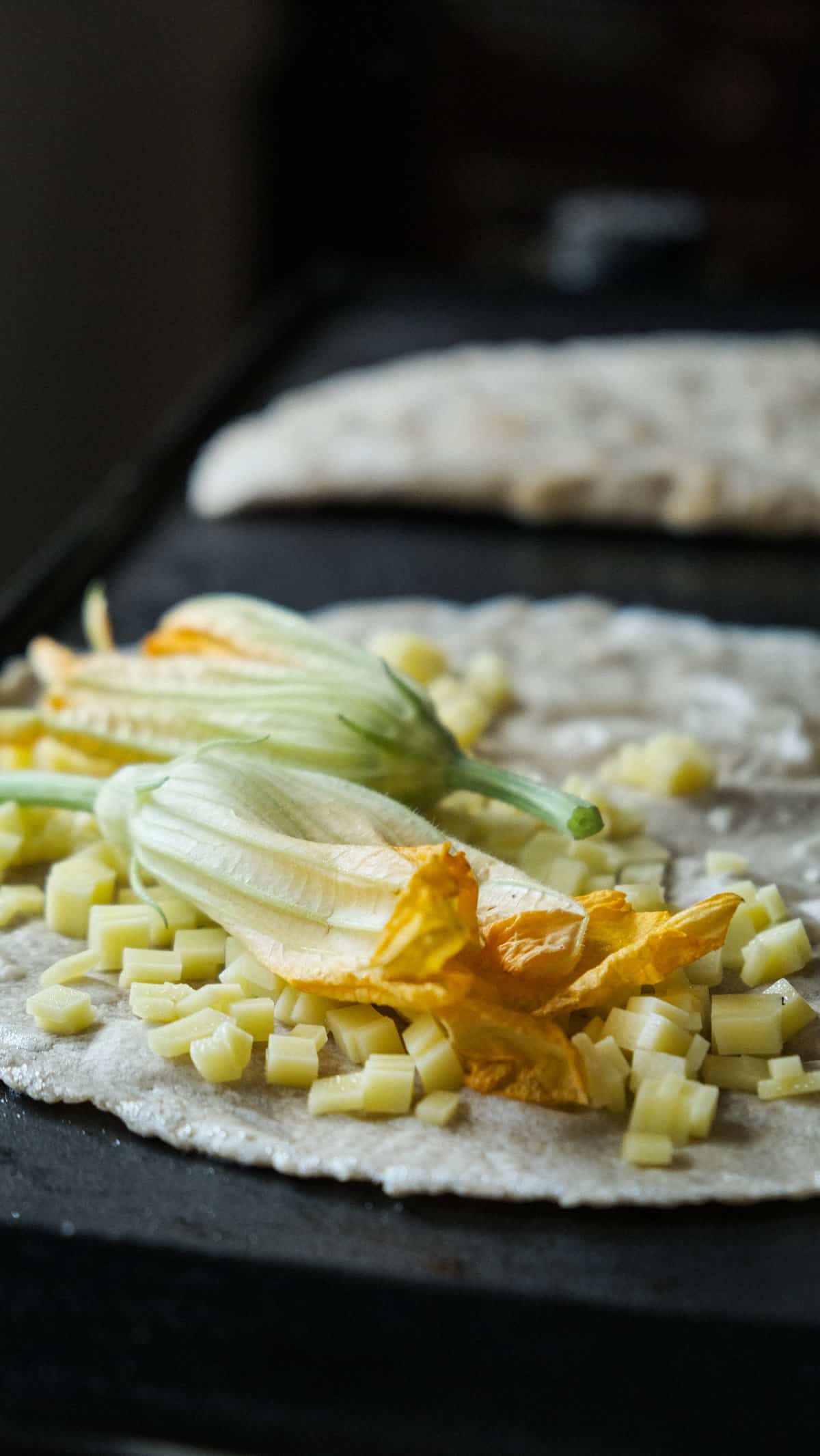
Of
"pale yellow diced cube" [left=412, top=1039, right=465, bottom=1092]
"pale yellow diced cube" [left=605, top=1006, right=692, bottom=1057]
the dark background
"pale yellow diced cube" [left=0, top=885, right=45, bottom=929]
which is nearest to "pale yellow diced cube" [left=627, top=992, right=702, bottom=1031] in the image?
"pale yellow diced cube" [left=605, top=1006, right=692, bottom=1057]

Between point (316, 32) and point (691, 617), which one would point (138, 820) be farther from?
point (316, 32)

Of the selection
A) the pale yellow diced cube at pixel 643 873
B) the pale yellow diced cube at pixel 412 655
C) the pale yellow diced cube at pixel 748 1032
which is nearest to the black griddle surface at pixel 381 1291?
the pale yellow diced cube at pixel 748 1032

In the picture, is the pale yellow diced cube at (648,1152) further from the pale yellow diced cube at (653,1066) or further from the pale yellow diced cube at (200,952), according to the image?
the pale yellow diced cube at (200,952)

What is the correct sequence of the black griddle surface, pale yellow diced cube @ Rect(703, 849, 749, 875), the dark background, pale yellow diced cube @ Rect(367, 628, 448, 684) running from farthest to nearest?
the dark background → pale yellow diced cube @ Rect(367, 628, 448, 684) → pale yellow diced cube @ Rect(703, 849, 749, 875) → the black griddle surface

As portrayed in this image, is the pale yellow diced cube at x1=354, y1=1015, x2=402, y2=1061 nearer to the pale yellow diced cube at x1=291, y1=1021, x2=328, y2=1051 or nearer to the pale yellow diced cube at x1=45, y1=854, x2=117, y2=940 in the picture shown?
the pale yellow diced cube at x1=291, y1=1021, x2=328, y2=1051

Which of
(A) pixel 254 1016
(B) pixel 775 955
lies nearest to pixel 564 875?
(B) pixel 775 955

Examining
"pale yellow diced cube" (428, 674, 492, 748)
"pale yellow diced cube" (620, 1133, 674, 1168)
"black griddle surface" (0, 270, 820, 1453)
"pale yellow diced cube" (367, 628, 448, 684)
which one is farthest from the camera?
"pale yellow diced cube" (367, 628, 448, 684)

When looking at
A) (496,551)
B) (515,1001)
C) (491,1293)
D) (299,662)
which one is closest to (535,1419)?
(491,1293)

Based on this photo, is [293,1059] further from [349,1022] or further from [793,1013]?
[793,1013]
